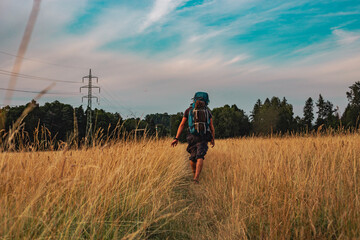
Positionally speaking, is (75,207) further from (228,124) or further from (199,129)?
(228,124)

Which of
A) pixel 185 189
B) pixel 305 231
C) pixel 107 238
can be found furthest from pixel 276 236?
pixel 185 189

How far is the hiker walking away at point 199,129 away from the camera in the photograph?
5.97 m

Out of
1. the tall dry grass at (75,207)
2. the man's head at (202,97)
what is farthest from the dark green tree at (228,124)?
the tall dry grass at (75,207)

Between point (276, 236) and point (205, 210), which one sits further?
point (205, 210)

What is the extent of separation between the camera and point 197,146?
6148 millimetres

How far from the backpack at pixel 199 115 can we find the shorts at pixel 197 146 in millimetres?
153

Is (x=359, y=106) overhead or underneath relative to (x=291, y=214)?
overhead

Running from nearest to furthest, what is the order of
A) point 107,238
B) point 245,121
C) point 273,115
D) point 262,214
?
point 107,238 → point 262,214 → point 273,115 → point 245,121

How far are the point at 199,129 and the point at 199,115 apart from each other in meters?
0.32

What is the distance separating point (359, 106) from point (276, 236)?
5878 centimetres

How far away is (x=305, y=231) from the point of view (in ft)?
7.80

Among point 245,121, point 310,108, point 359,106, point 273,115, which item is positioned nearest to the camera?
point 359,106

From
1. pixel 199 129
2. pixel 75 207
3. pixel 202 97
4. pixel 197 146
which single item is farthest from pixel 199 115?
pixel 75 207

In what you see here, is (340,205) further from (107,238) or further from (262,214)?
(107,238)
